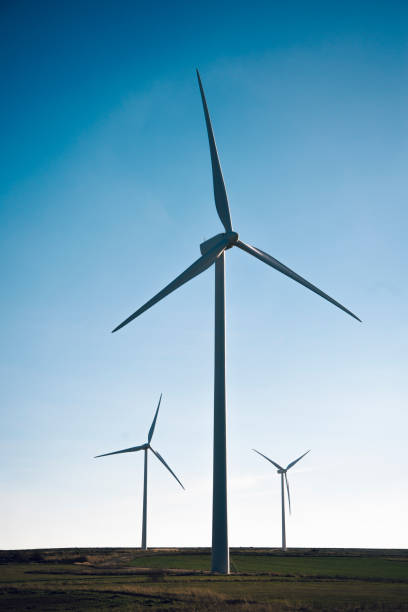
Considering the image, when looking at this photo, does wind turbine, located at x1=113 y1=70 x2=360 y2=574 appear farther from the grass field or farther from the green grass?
the green grass

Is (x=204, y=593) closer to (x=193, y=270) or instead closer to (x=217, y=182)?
(x=193, y=270)

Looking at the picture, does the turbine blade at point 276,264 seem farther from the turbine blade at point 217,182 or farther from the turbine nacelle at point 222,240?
the turbine blade at point 217,182

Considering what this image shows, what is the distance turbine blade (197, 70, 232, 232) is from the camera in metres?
52.9

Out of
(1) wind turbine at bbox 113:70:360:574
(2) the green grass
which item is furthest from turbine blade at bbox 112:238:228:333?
(2) the green grass

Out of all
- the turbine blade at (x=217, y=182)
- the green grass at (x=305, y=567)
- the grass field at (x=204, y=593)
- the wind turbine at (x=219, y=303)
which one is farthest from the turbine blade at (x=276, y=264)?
the green grass at (x=305, y=567)

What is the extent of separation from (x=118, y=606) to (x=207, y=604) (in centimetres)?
434

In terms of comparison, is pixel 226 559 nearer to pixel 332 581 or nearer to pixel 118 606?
pixel 332 581

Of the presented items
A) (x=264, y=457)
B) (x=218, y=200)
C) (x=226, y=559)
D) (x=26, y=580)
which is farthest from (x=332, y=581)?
(x=264, y=457)

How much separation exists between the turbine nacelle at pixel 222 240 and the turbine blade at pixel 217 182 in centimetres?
158

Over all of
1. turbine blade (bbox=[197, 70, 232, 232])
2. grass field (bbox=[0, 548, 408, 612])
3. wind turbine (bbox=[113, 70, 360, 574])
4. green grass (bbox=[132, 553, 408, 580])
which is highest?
turbine blade (bbox=[197, 70, 232, 232])

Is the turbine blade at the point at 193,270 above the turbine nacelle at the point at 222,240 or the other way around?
the other way around

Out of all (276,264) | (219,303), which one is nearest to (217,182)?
(276,264)

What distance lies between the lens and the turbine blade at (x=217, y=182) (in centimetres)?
5290

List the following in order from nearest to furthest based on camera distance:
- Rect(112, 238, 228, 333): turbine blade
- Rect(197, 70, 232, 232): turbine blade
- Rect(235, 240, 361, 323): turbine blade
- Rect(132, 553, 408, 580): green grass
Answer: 1. Rect(112, 238, 228, 333): turbine blade
2. Rect(235, 240, 361, 323): turbine blade
3. Rect(132, 553, 408, 580): green grass
4. Rect(197, 70, 232, 232): turbine blade
